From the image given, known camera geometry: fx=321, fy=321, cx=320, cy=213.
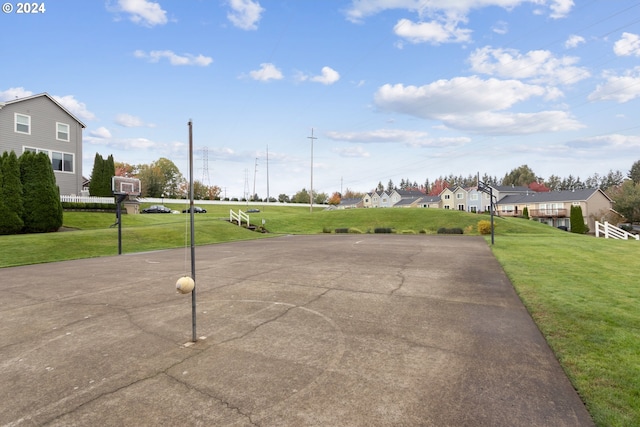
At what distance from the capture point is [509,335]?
5.68m

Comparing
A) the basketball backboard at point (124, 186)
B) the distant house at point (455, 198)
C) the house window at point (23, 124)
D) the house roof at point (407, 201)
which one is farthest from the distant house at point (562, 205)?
the house window at point (23, 124)

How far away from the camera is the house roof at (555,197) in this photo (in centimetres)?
6358

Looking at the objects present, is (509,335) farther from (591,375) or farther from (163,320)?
(163,320)

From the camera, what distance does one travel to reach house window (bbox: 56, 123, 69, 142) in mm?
33469

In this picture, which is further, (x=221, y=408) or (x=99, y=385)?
(x=99, y=385)

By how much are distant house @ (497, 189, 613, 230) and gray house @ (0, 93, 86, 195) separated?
79.0 meters

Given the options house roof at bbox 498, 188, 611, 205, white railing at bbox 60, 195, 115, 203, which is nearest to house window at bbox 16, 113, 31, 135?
white railing at bbox 60, 195, 115, 203

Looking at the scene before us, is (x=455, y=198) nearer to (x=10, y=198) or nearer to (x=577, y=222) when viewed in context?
(x=577, y=222)

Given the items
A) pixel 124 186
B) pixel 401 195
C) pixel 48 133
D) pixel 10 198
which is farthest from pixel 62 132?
pixel 401 195

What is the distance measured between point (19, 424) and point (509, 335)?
270 inches

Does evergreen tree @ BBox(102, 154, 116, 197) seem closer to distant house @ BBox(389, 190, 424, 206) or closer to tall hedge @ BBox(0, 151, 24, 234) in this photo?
tall hedge @ BBox(0, 151, 24, 234)

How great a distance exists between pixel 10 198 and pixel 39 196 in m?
1.59

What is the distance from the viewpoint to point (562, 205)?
216 feet

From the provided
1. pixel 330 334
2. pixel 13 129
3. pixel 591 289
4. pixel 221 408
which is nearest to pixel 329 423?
pixel 221 408
